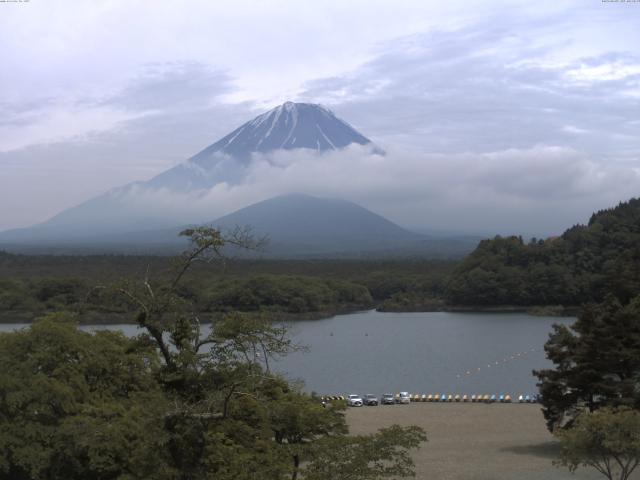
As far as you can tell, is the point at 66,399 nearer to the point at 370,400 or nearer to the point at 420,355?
the point at 370,400

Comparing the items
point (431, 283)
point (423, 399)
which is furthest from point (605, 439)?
point (431, 283)

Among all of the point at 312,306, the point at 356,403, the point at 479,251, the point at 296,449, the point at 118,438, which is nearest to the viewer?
the point at 118,438

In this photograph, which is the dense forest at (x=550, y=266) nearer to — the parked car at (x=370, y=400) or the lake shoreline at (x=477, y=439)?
the parked car at (x=370, y=400)

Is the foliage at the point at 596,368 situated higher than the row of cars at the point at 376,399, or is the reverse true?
the foliage at the point at 596,368

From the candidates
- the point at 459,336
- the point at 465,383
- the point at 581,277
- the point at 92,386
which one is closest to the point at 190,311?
the point at 92,386

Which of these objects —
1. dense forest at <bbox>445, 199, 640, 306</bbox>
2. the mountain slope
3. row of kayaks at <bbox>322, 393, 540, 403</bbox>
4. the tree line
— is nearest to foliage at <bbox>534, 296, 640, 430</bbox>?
row of kayaks at <bbox>322, 393, 540, 403</bbox>

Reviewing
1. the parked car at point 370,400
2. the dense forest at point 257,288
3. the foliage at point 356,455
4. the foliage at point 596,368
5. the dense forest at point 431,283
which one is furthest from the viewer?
the dense forest at point 431,283

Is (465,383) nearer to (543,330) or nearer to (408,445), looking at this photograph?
(543,330)

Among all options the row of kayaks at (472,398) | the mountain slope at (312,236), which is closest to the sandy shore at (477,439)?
the row of kayaks at (472,398)
